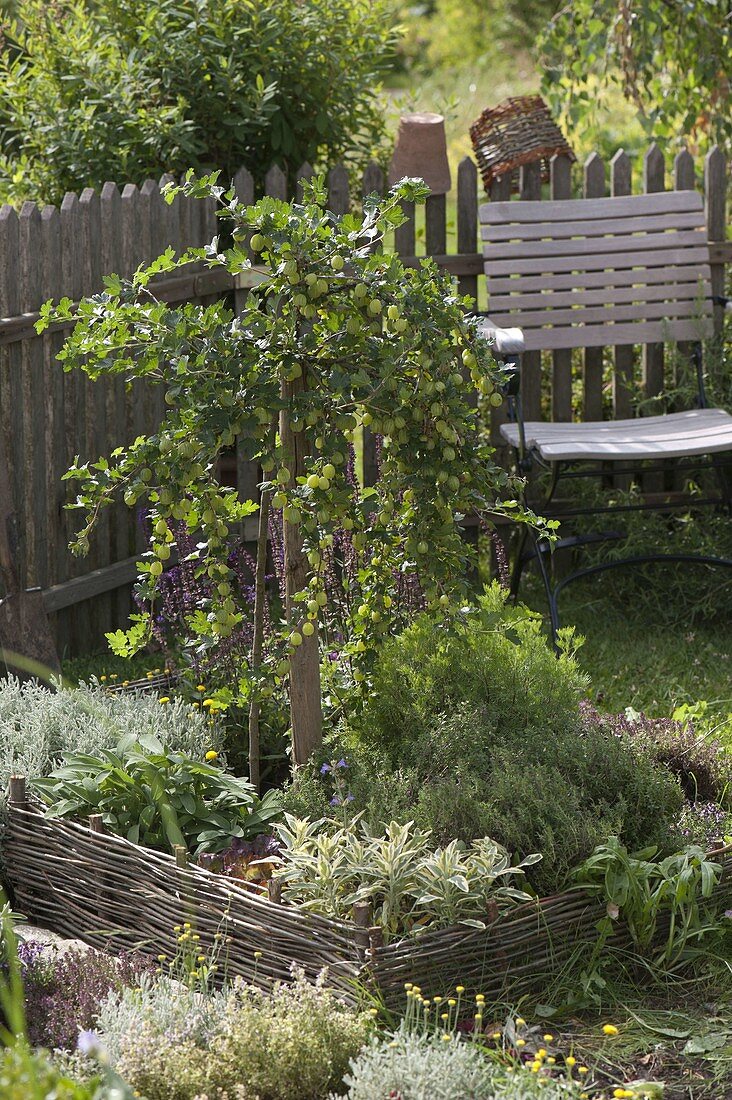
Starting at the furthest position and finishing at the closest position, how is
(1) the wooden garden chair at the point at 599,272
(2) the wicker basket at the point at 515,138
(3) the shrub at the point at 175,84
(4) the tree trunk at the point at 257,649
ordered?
(2) the wicker basket at the point at 515,138, (1) the wooden garden chair at the point at 599,272, (3) the shrub at the point at 175,84, (4) the tree trunk at the point at 257,649

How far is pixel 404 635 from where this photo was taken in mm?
3291

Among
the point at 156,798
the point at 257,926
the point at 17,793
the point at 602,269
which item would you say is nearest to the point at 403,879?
the point at 257,926

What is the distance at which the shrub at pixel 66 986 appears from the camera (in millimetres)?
2396

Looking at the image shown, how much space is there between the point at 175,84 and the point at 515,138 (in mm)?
1333

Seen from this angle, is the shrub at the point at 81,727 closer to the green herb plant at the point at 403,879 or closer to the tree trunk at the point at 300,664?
A: the tree trunk at the point at 300,664

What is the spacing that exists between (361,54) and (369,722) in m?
3.09

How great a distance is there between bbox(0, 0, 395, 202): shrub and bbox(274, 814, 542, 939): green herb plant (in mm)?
2986

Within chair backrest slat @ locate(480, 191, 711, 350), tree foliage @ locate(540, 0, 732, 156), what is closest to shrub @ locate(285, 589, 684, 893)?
chair backrest slat @ locate(480, 191, 711, 350)

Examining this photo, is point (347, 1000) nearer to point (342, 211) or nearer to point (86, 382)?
point (86, 382)

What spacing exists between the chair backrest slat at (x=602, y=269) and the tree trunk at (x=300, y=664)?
2.27m

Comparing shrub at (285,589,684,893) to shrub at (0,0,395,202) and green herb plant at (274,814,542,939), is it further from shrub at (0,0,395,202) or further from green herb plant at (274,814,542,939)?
shrub at (0,0,395,202)

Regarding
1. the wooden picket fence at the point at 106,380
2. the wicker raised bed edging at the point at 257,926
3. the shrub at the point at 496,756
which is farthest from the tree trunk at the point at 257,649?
the wooden picket fence at the point at 106,380

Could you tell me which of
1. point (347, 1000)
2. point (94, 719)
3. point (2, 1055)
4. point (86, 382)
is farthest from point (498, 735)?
point (86, 382)

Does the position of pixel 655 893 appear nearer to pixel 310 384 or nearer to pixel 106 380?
pixel 310 384
